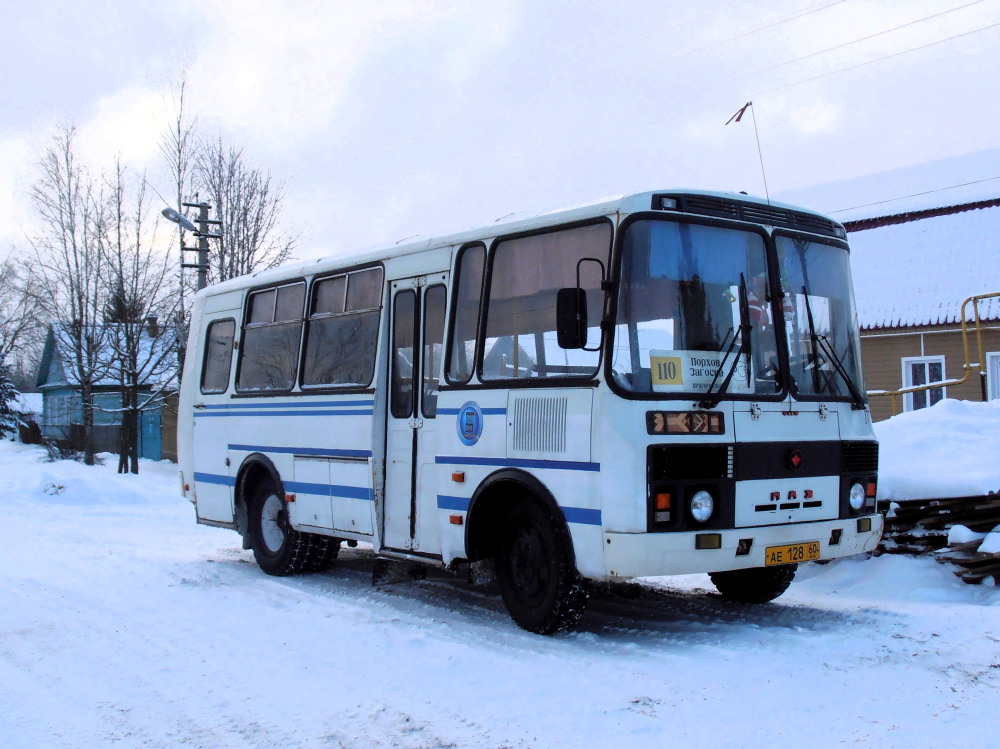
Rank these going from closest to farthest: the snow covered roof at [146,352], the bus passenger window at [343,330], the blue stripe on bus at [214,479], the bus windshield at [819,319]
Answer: the bus windshield at [819,319] < the bus passenger window at [343,330] < the blue stripe on bus at [214,479] < the snow covered roof at [146,352]

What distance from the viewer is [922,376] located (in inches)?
866

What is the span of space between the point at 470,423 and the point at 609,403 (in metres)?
1.54

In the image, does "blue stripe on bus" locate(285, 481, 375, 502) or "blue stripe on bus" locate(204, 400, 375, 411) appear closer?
"blue stripe on bus" locate(285, 481, 375, 502)

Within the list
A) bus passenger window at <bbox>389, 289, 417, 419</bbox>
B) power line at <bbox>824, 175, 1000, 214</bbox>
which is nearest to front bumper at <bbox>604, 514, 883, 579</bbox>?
bus passenger window at <bbox>389, 289, 417, 419</bbox>

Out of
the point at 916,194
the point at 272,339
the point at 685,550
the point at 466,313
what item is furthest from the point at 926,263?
the point at 685,550

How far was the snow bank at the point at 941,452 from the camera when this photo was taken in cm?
914

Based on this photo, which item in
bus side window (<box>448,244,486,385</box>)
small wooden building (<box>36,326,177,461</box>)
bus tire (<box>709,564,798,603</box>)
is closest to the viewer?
bus side window (<box>448,244,486,385</box>)

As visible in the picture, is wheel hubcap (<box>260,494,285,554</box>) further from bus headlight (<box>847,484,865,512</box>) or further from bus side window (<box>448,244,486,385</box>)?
bus headlight (<box>847,484,865,512</box>)

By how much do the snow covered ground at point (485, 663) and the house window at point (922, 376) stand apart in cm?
1224

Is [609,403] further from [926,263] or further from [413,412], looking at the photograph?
[926,263]

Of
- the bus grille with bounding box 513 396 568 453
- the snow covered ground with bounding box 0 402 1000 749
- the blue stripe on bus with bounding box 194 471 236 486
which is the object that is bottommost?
the snow covered ground with bounding box 0 402 1000 749

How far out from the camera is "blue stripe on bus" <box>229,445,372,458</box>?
29.6ft

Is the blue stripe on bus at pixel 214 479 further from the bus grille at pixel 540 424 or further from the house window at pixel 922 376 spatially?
the house window at pixel 922 376

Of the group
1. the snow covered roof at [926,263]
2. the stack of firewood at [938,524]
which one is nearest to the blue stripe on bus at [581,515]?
the stack of firewood at [938,524]
